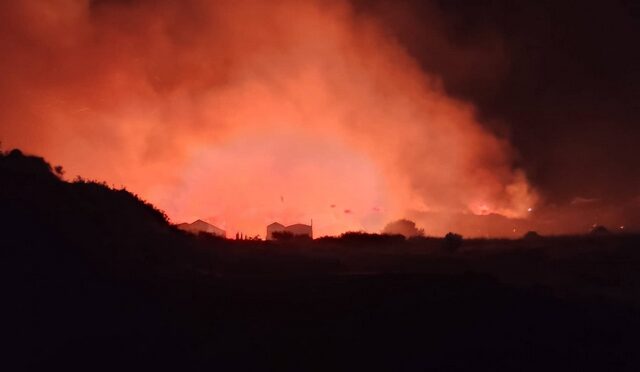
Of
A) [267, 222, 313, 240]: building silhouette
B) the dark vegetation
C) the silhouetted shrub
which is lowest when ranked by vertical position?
the dark vegetation

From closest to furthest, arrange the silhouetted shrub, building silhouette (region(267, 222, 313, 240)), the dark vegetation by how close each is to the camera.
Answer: the dark vegetation → the silhouetted shrub → building silhouette (region(267, 222, 313, 240))

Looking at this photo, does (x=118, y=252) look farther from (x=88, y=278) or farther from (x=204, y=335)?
(x=204, y=335)

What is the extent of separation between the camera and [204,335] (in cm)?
1311

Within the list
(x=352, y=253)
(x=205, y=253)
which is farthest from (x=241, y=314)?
(x=352, y=253)

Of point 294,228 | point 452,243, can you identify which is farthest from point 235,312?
point 294,228

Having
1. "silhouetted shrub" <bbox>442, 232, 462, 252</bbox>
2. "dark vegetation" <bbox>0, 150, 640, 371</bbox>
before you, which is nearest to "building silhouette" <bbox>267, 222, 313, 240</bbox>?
"silhouetted shrub" <bbox>442, 232, 462, 252</bbox>

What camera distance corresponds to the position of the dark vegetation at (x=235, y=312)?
1205 centimetres

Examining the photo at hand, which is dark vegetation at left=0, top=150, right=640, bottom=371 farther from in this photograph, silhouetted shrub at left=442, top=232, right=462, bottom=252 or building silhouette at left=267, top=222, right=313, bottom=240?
building silhouette at left=267, top=222, right=313, bottom=240

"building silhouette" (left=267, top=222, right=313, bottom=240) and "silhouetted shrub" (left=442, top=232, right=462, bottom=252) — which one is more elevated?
"building silhouette" (left=267, top=222, right=313, bottom=240)

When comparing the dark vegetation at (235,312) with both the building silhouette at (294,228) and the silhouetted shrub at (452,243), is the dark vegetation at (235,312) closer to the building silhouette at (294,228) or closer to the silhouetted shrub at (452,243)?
the silhouetted shrub at (452,243)

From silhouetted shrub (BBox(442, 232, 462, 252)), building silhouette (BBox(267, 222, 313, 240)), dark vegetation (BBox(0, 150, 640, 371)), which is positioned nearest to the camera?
dark vegetation (BBox(0, 150, 640, 371))

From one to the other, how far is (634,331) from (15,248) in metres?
14.5

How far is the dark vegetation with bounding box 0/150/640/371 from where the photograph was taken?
12.0m

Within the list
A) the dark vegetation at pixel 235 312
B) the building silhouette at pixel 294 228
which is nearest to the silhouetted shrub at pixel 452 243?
the dark vegetation at pixel 235 312
